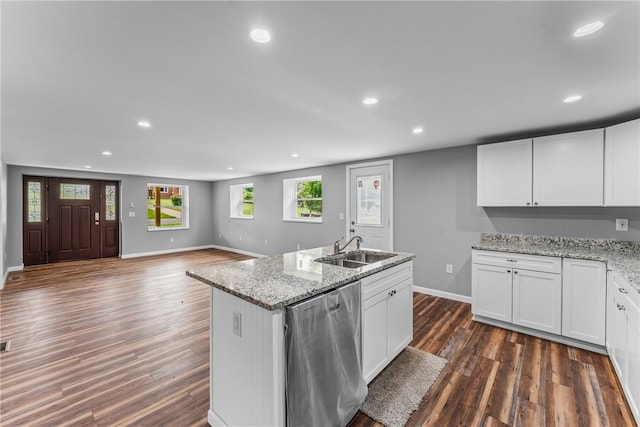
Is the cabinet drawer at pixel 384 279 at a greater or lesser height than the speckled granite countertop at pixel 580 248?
lesser

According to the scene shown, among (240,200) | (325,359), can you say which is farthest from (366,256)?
(240,200)

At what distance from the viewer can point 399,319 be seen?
2391 millimetres

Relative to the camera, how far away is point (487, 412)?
1830 millimetres

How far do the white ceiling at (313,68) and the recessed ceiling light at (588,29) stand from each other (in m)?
0.04

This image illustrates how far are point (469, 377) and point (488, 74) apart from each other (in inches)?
88.8

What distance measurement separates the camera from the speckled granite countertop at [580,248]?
229 cm

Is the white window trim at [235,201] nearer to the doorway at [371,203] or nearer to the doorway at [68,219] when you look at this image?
the doorway at [68,219]

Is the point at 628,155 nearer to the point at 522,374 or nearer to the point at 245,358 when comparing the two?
the point at 522,374

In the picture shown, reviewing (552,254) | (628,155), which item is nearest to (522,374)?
(552,254)

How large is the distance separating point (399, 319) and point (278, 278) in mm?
1250

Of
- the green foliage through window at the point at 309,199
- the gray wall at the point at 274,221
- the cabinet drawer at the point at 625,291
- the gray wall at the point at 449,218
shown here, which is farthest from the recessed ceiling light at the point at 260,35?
the green foliage through window at the point at 309,199

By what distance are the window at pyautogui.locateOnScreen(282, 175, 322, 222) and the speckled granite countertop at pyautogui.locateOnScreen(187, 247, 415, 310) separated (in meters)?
3.67

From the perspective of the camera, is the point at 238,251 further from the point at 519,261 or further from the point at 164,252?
the point at 519,261

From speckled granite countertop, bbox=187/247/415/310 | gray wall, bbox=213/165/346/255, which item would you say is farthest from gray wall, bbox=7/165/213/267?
speckled granite countertop, bbox=187/247/415/310
